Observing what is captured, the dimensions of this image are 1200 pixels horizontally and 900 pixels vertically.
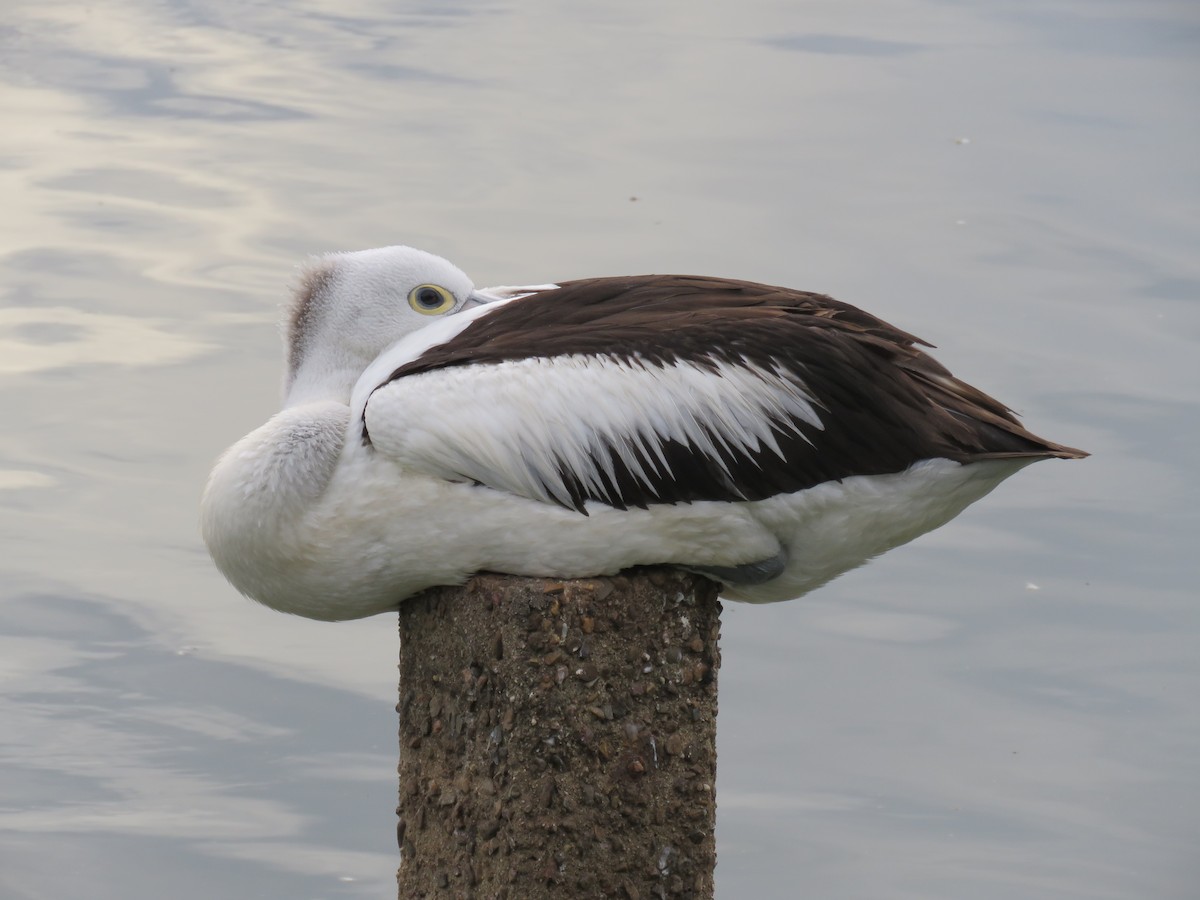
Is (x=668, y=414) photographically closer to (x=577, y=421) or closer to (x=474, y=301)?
(x=577, y=421)

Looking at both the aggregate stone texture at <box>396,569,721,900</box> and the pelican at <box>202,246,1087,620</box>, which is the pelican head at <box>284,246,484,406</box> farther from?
the aggregate stone texture at <box>396,569,721,900</box>

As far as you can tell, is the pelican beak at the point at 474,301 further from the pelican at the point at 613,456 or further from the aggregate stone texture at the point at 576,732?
the aggregate stone texture at the point at 576,732

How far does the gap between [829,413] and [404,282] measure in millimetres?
1052

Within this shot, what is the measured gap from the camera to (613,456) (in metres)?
3.86

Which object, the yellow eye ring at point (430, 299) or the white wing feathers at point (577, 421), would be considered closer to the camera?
the white wing feathers at point (577, 421)

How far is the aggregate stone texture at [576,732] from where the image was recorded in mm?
3889

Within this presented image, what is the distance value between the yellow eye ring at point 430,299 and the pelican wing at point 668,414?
27cm

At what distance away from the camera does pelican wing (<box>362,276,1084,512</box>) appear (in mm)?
3861

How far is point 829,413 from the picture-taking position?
3.92 m

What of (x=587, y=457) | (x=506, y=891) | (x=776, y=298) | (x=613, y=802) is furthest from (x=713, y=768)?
(x=776, y=298)

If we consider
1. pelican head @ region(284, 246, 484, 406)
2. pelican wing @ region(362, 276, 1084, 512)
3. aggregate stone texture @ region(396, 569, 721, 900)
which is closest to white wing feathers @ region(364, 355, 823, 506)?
pelican wing @ region(362, 276, 1084, 512)

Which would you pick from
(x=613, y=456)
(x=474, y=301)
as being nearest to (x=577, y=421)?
(x=613, y=456)

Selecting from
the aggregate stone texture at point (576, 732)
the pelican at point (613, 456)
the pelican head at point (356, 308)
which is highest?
the pelican head at point (356, 308)

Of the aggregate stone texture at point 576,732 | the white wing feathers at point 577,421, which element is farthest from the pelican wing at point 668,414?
the aggregate stone texture at point 576,732
